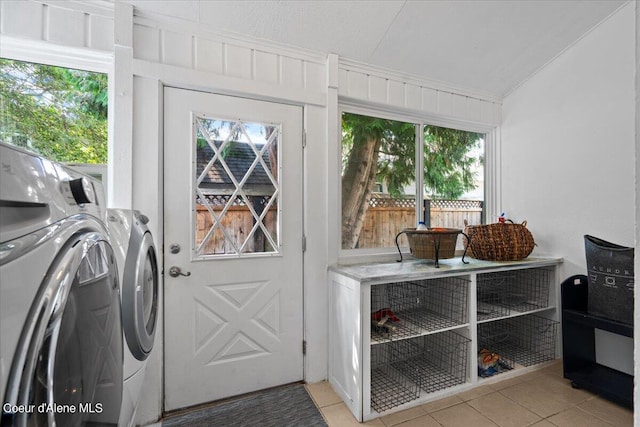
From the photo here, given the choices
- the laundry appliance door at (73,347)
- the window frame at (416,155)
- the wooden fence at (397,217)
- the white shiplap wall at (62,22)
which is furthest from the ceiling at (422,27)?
the laundry appliance door at (73,347)

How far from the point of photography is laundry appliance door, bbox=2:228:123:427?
0.46m

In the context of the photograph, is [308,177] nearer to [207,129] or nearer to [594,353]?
[207,129]

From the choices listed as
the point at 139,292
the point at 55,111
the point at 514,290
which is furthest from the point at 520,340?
the point at 55,111

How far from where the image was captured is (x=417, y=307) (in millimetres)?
2375

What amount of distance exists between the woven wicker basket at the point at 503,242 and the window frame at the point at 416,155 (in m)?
0.54

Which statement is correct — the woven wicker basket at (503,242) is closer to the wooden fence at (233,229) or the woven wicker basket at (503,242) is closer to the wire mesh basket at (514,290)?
the wire mesh basket at (514,290)

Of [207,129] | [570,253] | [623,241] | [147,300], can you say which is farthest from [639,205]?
[570,253]

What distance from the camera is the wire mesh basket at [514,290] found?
2375 millimetres

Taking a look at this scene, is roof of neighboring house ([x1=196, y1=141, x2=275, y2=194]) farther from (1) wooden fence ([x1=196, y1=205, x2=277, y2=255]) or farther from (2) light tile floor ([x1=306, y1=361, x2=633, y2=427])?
(2) light tile floor ([x1=306, y1=361, x2=633, y2=427])

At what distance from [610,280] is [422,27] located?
2073 mm

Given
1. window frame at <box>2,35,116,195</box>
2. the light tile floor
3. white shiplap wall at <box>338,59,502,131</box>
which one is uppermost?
white shiplap wall at <box>338,59,502,131</box>

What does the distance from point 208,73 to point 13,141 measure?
1072 mm

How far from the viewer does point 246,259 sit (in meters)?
1.95

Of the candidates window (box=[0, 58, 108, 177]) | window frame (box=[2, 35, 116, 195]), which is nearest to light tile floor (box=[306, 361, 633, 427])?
window frame (box=[2, 35, 116, 195])
